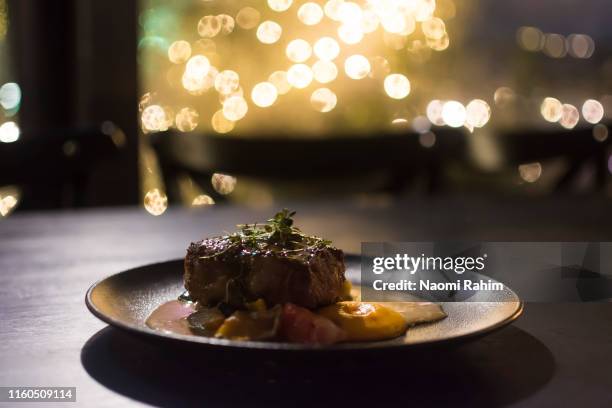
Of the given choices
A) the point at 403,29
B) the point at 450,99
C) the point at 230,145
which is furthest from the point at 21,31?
the point at 450,99

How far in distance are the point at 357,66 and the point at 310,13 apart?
36 cm

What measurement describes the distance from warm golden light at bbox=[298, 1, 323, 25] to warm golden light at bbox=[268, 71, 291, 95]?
0.27 m

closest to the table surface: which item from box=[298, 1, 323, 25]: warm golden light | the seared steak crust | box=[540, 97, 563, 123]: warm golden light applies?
the seared steak crust

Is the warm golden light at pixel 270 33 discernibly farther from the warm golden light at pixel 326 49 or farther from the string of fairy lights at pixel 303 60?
the warm golden light at pixel 326 49

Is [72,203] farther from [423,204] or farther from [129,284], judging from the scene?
[129,284]

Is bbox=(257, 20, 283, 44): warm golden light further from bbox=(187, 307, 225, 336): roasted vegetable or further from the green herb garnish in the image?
bbox=(187, 307, 225, 336): roasted vegetable

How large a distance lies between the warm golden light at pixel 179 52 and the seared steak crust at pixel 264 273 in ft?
9.33

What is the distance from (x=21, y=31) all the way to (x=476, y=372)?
279 cm

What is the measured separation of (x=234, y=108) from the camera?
12.6 ft

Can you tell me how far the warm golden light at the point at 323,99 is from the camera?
12.9ft

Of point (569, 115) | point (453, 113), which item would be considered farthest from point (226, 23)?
point (569, 115)

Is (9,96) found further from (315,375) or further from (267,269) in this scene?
(315,375)

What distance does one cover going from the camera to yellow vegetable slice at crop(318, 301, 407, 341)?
2.74ft

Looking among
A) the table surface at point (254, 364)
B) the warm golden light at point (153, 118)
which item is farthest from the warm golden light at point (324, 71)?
the table surface at point (254, 364)
